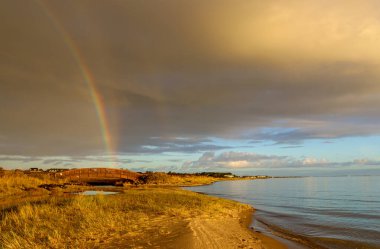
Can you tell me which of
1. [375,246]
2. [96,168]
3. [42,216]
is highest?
[96,168]

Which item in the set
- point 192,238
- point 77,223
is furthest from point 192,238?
point 77,223

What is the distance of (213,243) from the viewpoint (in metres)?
14.2

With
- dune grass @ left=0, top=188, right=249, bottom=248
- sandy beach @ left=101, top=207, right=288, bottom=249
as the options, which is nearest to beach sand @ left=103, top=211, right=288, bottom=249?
sandy beach @ left=101, top=207, right=288, bottom=249

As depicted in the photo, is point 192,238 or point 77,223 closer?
point 192,238

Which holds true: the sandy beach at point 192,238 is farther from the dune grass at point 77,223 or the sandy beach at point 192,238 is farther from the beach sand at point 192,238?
the dune grass at point 77,223

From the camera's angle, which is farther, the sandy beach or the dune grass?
the sandy beach

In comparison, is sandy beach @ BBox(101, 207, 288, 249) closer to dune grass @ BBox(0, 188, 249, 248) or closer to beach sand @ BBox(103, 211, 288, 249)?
beach sand @ BBox(103, 211, 288, 249)

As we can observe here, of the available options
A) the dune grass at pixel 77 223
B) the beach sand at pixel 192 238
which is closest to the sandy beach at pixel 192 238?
the beach sand at pixel 192 238

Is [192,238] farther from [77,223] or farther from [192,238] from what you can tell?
[77,223]

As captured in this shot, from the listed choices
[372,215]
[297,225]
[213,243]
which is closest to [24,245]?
[213,243]

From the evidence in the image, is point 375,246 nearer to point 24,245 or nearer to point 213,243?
point 213,243

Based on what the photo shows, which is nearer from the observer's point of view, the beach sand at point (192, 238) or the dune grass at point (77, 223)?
the dune grass at point (77, 223)

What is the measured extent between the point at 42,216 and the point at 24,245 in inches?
241

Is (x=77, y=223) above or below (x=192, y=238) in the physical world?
above
